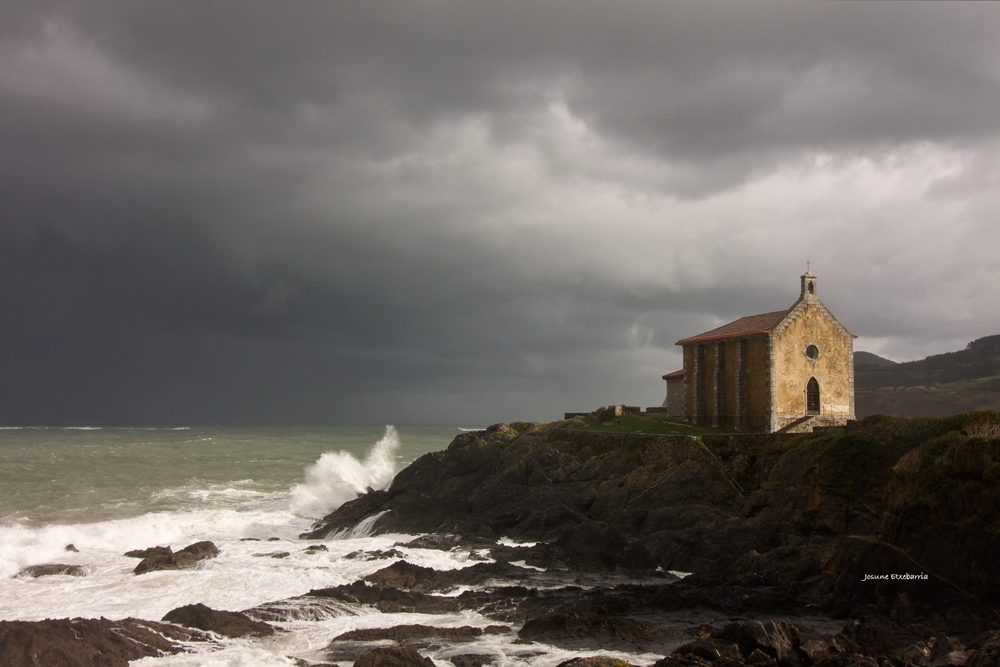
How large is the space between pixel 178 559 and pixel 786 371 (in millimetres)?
24288

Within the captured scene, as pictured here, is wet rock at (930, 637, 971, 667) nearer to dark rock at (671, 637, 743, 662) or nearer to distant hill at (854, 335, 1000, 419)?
dark rock at (671, 637, 743, 662)

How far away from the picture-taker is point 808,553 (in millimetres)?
17875

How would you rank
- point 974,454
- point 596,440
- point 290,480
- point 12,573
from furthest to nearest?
1. point 290,480
2. point 596,440
3. point 12,573
4. point 974,454

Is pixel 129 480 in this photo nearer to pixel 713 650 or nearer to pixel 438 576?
pixel 438 576

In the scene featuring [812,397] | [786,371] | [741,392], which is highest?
[786,371]

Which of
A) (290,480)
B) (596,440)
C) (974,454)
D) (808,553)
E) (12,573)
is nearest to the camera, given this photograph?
(974,454)

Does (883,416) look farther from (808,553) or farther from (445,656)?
(445,656)

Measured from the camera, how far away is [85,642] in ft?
41.9

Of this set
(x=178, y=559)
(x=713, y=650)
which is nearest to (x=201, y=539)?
(x=178, y=559)

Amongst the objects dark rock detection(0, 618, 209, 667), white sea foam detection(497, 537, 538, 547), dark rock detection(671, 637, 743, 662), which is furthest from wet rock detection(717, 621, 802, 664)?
white sea foam detection(497, 537, 538, 547)

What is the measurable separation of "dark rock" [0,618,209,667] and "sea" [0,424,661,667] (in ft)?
1.48

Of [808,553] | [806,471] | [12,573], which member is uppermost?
[806,471]

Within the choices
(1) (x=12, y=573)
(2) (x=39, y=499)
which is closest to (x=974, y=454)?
(1) (x=12, y=573)

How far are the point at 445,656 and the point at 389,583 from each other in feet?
18.4
